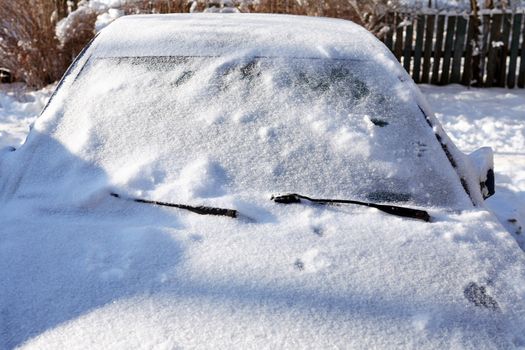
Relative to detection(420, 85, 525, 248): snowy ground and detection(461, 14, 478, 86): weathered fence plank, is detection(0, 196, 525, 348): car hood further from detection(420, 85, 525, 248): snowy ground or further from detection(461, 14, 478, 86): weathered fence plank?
detection(461, 14, 478, 86): weathered fence plank

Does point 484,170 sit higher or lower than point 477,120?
higher

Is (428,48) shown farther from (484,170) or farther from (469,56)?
(484,170)

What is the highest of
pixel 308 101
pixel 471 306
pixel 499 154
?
pixel 308 101

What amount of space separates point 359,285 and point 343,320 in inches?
6.7

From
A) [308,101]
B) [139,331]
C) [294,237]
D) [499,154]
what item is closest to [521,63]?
[499,154]

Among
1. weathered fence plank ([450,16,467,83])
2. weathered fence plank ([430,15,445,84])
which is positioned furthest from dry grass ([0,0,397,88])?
weathered fence plank ([450,16,467,83])

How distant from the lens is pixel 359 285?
186 centimetres

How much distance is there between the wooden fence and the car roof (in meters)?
5.79

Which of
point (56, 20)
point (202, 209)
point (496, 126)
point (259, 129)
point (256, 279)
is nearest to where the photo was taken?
point (256, 279)

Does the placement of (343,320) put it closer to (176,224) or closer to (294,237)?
(294,237)

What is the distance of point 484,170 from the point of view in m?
2.94

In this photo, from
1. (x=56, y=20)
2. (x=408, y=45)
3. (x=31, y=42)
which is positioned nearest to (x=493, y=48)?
(x=408, y=45)

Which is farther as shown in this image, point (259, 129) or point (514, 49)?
point (514, 49)

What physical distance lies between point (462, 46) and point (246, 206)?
7292 mm
